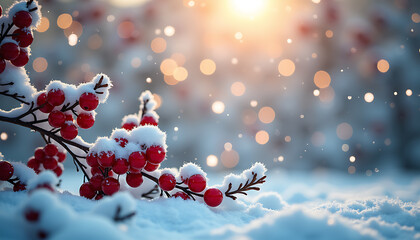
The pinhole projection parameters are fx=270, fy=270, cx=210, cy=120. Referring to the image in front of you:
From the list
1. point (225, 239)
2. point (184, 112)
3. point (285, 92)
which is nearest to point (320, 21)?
point (285, 92)

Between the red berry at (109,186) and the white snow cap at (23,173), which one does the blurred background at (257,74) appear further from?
the red berry at (109,186)

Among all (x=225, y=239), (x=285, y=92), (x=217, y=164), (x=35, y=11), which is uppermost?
(x=285, y=92)

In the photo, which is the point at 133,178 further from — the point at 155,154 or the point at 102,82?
the point at 102,82

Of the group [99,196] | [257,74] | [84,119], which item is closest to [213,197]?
[99,196]

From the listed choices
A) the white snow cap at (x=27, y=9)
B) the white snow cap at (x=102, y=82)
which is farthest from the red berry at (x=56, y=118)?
the white snow cap at (x=27, y=9)

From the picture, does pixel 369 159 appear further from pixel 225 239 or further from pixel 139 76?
pixel 225 239

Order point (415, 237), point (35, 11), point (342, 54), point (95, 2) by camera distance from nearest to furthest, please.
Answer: point (415, 237) → point (35, 11) → point (95, 2) → point (342, 54)

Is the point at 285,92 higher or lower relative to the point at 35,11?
A: higher
